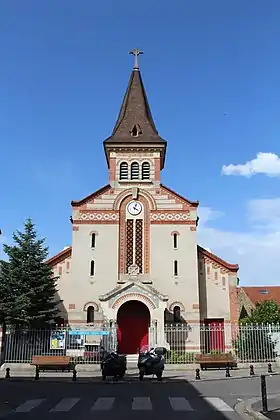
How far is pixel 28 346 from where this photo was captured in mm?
27359

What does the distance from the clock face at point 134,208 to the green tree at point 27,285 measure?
6896 mm

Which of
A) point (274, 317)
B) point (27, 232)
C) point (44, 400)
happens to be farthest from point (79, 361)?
point (274, 317)

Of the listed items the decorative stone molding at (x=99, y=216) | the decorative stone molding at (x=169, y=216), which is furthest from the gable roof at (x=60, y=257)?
the decorative stone molding at (x=169, y=216)

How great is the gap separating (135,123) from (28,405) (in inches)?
1090

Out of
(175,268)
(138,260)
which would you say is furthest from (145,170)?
(175,268)

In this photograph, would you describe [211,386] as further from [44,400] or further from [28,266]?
[28,266]

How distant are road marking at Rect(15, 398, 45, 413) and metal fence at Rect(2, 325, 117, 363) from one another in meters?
13.1

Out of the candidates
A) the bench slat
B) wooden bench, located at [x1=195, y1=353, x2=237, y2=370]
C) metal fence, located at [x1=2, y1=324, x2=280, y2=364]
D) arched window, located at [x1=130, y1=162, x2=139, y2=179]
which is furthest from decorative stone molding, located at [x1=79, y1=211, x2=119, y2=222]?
wooden bench, located at [x1=195, y1=353, x2=237, y2=370]

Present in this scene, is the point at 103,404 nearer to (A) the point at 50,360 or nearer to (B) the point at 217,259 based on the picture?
(A) the point at 50,360

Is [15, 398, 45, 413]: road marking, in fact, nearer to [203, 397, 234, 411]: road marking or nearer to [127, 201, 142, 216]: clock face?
[203, 397, 234, 411]: road marking

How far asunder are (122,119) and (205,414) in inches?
1180

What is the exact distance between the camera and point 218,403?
43.7ft

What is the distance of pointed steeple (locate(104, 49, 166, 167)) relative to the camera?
119 feet

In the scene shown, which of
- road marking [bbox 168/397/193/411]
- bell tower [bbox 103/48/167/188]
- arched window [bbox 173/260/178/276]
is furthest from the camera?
bell tower [bbox 103/48/167/188]
